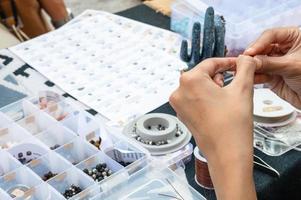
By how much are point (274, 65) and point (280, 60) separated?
0.06 feet

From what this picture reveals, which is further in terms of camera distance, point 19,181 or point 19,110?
point 19,110

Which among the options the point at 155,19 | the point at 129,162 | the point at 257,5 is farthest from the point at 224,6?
the point at 129,162

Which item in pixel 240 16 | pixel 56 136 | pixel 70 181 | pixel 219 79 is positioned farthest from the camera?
pixel 240 16

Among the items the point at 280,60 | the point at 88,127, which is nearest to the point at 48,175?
the point at 88,127

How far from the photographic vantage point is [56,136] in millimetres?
1006

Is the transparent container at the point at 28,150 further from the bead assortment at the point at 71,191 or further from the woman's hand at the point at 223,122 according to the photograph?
the woman's hand at the point at 223,122

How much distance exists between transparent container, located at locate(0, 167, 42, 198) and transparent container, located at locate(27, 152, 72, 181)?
25 mm

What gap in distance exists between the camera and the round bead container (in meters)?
0.97

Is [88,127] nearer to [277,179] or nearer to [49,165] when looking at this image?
[49,165]

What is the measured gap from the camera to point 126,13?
5.19 ft

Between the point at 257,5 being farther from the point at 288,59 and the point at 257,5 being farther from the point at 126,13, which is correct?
the point at 288,59

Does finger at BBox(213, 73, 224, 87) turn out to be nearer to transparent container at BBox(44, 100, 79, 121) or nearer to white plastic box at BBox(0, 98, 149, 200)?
white plastic box at BBox(0, 98, 149, 200)

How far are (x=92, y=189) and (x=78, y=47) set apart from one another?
25.4 inches

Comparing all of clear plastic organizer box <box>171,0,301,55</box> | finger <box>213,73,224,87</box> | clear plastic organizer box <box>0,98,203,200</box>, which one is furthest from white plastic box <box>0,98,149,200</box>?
clear plastic organizer box <box>171,0,301,55</box>
